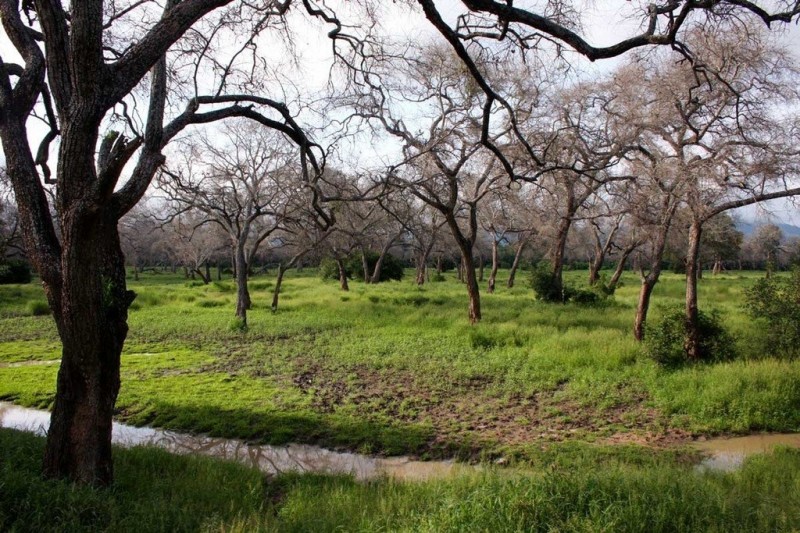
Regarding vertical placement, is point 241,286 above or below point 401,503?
above

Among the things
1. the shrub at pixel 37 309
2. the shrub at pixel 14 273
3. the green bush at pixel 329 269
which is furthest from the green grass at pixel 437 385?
the green bush at pixel 329 269

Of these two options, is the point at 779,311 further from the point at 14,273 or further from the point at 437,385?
the point at 14,273

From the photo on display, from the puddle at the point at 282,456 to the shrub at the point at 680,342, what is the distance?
22.3ft

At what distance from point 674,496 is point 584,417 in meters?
4.94

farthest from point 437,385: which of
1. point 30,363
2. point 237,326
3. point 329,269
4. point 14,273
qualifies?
point 14,273

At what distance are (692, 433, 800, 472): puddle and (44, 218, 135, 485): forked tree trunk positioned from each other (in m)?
7.54

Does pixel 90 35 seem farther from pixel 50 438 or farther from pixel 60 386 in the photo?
pixel 50 438

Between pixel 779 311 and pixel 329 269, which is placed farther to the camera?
pixel 329 269

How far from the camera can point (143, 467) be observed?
20.7 feet

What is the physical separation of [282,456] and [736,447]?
7265mm

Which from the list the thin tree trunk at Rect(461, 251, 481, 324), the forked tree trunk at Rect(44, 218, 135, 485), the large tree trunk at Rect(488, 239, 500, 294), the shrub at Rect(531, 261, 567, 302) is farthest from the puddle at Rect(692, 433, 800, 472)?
the large tree trunk at Rect(488, 239, 500, 294)

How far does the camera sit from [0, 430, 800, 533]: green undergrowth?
416 cm

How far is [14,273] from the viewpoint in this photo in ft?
124

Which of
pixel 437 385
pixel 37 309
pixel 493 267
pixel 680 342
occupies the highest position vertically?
pixel 493 267
